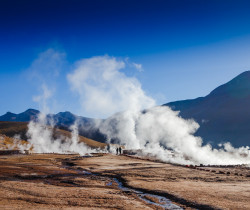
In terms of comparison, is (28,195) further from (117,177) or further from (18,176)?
(117,177)

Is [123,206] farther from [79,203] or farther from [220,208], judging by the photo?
[220,208]

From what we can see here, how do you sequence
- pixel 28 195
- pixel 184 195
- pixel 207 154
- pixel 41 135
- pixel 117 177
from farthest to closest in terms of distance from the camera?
pixel 41 135 < pixel 207 154 < pixel 117 177 < pixel 184 195 < pixel 28 195

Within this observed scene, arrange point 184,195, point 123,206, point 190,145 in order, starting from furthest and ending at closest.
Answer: point 190,145 → point 184,195 → point 123,206

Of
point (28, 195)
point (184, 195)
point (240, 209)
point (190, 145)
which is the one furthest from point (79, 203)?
point (190, 145)

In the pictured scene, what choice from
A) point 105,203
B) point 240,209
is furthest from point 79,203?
point 240,209

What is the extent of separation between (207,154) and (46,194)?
80080 mm

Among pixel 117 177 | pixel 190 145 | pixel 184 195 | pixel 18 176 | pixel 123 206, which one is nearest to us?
pixel 123 206

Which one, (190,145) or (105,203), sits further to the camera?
(190,145)

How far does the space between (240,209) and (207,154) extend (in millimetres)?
75306

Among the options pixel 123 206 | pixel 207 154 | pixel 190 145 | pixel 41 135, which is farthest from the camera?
pixel 41 135

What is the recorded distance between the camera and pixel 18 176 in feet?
130

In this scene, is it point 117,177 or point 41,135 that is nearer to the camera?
point 117,177

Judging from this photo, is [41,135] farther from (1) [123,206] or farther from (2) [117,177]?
(1) [123,206]

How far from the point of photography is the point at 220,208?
918 inches
